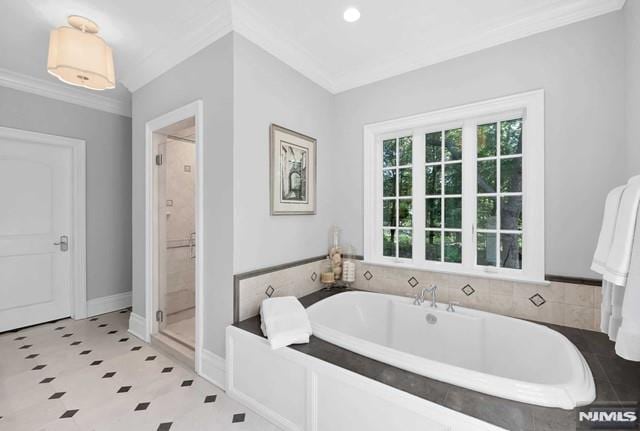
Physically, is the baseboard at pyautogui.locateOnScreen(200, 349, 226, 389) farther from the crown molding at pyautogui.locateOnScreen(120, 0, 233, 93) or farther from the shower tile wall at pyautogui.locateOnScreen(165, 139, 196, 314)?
the crown molding at pyautogui.locateOnScreen(120, 0, 233, 93)

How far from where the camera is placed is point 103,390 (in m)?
2.05

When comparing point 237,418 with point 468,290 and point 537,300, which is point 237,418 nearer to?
point 468,290

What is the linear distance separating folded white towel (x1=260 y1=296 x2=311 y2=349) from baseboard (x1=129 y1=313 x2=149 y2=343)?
1.68 metres

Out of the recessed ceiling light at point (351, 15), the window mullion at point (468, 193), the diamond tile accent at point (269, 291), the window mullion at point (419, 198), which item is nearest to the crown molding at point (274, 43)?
the recessed ceiling light at point (351, 15)

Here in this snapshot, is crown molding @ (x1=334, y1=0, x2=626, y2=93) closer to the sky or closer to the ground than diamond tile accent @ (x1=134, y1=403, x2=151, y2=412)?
closer to the sky

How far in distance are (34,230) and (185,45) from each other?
2680mm

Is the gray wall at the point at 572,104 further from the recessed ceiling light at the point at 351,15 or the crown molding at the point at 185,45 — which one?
the crown molding at the point at 185,45

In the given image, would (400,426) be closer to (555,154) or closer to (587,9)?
(555,154)

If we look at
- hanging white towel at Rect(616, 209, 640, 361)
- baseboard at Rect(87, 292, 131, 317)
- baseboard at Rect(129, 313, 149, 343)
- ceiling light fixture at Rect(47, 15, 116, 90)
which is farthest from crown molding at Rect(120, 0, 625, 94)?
baseboard at Rect(87, 292, 131, 317)

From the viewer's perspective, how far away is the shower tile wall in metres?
3.45

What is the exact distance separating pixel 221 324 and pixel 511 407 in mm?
1774

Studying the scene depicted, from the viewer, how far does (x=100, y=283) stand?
3553 mm

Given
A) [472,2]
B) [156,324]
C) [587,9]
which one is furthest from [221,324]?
[587,9]

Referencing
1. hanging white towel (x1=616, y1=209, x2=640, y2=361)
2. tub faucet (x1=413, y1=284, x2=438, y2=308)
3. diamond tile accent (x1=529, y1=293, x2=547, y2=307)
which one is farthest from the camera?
tub faucet (x1=413, y1=284, x2=438, y2=308)
